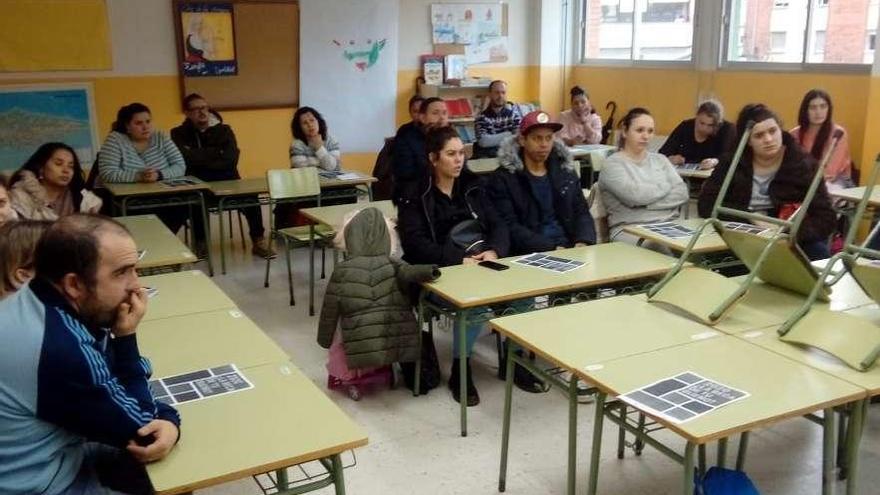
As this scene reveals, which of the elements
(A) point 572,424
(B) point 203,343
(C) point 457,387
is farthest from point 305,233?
(A) point 572,424

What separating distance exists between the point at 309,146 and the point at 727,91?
4175mm

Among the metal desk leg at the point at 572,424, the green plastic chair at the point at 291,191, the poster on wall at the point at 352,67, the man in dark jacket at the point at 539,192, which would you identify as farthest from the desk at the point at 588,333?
the poster on wall at the point at 352,67

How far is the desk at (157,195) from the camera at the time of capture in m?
5.08

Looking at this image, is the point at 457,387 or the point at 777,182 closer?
the point at 457,387

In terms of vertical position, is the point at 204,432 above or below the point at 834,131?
below

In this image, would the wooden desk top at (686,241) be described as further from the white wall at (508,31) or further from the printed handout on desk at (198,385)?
the white wall at (508,31)

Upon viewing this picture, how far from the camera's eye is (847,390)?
2.00m

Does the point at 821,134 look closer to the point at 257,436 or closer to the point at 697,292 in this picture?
the point at 697,292

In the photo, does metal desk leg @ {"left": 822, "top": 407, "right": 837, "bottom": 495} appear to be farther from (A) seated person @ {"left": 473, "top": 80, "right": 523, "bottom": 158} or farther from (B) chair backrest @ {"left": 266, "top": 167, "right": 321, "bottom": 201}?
(A) seated person @ {"left": 473, "top": 80, "right": 523, "bottom": 158}

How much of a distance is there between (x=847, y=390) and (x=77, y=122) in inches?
275

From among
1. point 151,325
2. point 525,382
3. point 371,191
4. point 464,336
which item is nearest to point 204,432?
point 151,325

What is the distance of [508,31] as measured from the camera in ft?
31.0

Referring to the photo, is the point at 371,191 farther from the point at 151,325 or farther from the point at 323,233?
the point at 151,325

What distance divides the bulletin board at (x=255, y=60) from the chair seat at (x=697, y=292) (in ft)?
20.0
